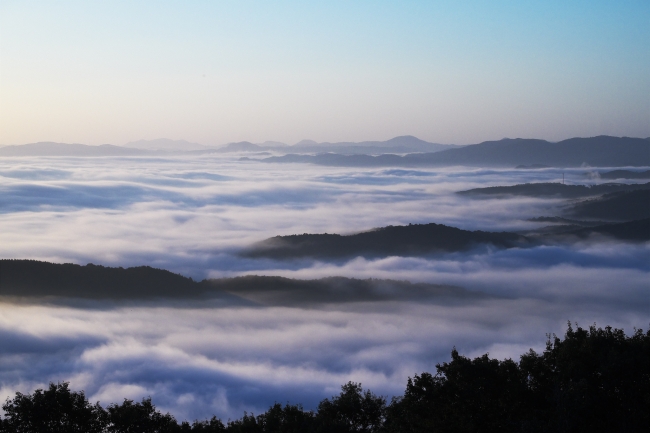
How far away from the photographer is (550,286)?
15075 cm

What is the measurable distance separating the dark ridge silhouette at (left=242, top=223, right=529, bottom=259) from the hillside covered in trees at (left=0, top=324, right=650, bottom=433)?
138137mm

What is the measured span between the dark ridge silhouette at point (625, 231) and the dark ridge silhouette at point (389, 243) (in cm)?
2015

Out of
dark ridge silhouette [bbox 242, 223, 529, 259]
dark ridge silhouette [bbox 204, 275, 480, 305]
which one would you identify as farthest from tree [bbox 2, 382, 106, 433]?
dark ridge silhouette [bbox 242, 223, 529, 259]

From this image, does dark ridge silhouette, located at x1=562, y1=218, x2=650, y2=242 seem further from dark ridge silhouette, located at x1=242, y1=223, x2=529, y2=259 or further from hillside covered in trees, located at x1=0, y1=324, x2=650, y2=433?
hillside covered in trees, located at x1=0, y1=324, x2=650, y2=433

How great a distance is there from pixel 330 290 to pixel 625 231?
99233 mm

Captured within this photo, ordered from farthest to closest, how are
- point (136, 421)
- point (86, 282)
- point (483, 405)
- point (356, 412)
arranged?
point (86, 282) → point (356, 412) → point (136, 421) → point (483, 405)

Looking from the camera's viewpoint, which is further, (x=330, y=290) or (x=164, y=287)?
(x=330, y=290)

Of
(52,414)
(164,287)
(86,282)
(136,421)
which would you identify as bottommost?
(164,287)

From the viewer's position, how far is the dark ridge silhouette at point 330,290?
12912cm

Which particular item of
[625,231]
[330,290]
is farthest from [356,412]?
[625,231]

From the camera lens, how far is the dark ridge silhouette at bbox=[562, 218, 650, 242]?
168m

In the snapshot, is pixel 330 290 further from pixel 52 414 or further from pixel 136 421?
pixel 52 414

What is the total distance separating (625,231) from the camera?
17375 centimetres

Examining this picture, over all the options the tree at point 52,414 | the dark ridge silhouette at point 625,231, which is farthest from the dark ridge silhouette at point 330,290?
the tree at point 52,414
